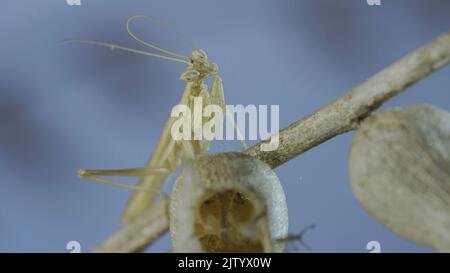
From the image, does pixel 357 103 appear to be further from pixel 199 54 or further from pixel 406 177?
pixel 199 54

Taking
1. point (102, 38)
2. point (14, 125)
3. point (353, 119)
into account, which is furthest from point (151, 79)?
point (353, 119)

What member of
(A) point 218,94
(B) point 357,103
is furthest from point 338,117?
(A) point 218,94

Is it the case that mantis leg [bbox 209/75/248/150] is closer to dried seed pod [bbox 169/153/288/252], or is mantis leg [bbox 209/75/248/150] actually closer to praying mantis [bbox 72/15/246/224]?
praying mantis [bbox 72/15/246/224]

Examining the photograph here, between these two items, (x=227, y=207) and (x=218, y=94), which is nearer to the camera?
(x=227, y=207)

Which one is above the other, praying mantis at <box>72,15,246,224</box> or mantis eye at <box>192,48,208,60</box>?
mantis eye at <box>192,48,208,60</box>

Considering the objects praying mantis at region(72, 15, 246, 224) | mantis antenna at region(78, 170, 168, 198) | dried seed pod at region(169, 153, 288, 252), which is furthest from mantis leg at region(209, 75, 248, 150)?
dried seed pod at region(169, 153, 288, 252)
